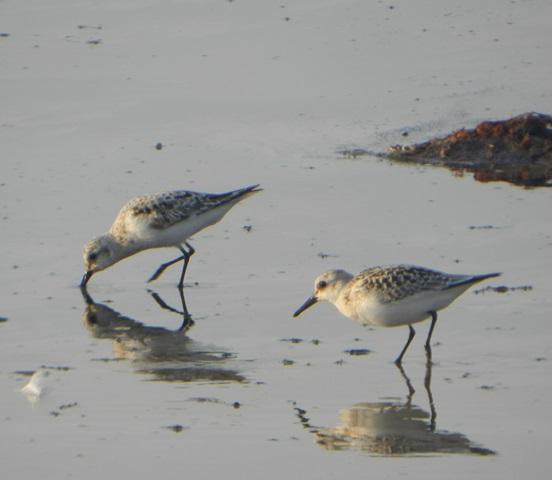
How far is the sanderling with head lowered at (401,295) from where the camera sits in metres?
11.4

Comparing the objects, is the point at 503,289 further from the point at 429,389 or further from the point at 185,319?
the point at 185,319

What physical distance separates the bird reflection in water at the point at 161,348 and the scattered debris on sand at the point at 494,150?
14.3 feet

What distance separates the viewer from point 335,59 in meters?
19.7

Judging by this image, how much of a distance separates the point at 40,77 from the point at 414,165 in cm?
543

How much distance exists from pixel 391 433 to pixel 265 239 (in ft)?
15.0

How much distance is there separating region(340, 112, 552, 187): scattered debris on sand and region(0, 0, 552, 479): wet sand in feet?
1.40

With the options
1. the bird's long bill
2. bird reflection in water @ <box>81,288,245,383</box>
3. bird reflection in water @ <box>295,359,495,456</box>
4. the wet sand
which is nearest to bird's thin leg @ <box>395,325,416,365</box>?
the wet sand

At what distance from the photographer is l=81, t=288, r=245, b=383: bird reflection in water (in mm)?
11172

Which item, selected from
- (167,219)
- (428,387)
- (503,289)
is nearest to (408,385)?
(428,387)

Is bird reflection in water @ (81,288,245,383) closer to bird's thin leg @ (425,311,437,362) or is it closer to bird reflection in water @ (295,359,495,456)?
bird reflection in water @ (295,359,495,456)

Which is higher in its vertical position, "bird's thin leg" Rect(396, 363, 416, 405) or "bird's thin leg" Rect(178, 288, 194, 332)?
"bird's thin leg" Rect(396, 363, 416, 405)

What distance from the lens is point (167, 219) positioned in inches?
563

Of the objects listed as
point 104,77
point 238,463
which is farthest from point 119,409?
point 104,77

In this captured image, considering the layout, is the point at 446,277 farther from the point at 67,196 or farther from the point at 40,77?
the point at 40,77
